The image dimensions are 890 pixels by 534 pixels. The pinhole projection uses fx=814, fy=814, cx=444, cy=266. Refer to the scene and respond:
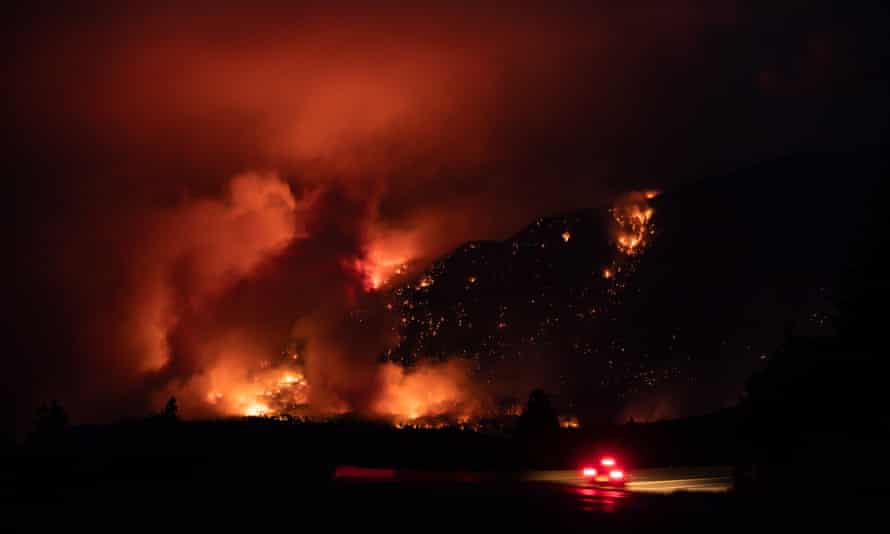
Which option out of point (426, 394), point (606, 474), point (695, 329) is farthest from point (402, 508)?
point (695, 329)

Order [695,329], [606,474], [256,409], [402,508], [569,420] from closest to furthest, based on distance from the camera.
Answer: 1. [402,508]
2. [606,474]
3. [569,420]
4. [256,409]
5. [695,329]

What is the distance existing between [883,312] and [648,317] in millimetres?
150460

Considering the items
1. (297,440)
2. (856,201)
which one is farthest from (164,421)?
(856,201)

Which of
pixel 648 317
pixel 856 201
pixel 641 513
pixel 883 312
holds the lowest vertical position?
pixel 641 513

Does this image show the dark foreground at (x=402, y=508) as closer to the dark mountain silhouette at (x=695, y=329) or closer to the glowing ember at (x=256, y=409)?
the dark mountain silhouette at (x=695, y=329)

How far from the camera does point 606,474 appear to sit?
36.9 m

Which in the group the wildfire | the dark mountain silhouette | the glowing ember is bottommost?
the wildfire

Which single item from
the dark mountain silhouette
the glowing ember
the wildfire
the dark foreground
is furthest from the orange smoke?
the dark foreground

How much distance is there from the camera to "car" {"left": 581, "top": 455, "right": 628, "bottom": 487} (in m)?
36.4

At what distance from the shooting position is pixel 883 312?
36.9 m

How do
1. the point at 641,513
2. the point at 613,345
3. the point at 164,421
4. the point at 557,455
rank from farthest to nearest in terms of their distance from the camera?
the point at 613,345
the point at 164,421
the point at 557,455
the point at 641,513

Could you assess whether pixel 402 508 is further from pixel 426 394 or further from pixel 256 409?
pixel 426 394

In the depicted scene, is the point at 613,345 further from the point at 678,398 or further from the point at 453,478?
the point at 453,478

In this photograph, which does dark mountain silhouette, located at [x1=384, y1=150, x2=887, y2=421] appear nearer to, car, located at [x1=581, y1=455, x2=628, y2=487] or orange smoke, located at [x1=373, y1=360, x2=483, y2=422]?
orange smoke, located at [x1=373, y1=360, x2=483, y2=422]
